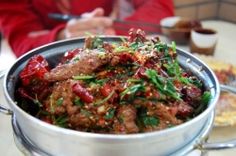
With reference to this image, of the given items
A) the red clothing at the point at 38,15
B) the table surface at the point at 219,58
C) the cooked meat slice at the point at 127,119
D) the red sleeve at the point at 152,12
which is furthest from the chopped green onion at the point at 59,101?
the red sleeve at the point at 152,12

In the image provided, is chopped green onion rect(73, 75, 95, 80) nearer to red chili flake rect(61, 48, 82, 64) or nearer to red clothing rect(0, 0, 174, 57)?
red chili flake rect(61, 48, 82, 64)

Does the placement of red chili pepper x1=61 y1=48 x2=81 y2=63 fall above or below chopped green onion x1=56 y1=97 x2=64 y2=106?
above

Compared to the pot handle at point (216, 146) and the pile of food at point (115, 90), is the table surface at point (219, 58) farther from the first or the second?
the pot handle at point (216, 146)

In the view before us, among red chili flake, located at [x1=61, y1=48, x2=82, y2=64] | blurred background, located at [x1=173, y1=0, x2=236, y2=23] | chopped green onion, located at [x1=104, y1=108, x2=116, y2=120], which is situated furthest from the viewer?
blurred background, located at [x1=173, y1=0, x2=236, y2=23]

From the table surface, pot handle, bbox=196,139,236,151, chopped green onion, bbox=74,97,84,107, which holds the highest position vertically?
chopped green onion, bbox=74,97,84,107

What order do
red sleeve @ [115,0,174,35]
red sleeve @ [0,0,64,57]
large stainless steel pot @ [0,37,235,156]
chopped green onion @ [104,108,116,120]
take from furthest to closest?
1. red sleeve @ [115,0,174,35]
2. red sleeve @ [0,0,64,57]
3. chopped green onion @ [104,108,116,120]
4. large stainless steel pot @ [0,37,235,156]

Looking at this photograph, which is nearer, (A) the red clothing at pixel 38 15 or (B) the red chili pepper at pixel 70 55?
(B) the red chili pepper at pixel 70 55

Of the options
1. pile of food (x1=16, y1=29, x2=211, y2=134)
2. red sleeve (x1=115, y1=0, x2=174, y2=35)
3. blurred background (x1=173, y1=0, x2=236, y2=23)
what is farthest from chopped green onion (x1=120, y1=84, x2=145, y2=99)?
blurred background (x1=173, y1=0, x2=236, y2=23)

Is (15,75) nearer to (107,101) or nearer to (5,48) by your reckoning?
(107,101)
